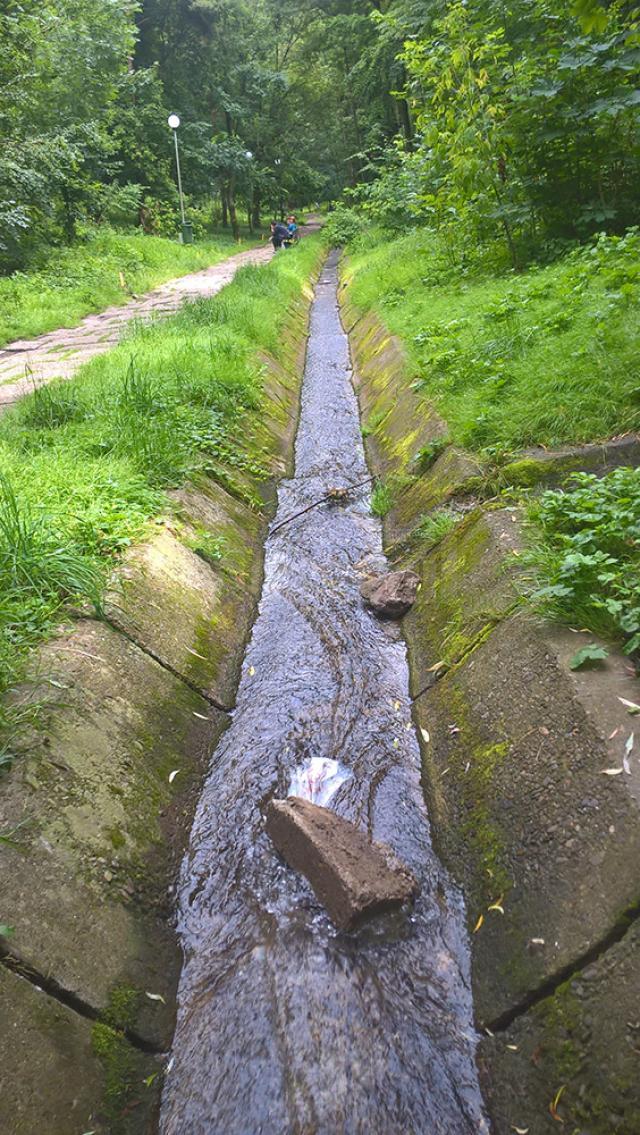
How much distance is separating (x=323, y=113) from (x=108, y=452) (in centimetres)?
4554

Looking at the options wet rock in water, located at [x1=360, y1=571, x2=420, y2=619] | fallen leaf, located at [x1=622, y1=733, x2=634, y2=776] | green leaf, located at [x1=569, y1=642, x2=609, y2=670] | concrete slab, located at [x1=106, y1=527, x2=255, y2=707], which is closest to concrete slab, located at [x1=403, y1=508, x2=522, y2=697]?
wet rock in water, located at [x1=360, y1=571, x2=420, y2=619]

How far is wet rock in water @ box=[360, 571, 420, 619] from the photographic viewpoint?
4.42 meters

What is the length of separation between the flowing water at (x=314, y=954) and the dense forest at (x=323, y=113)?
3.11m

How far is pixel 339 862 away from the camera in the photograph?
2.59 m

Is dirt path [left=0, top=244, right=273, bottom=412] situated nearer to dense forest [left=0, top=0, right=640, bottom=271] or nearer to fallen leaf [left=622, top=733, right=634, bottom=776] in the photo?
dense forest [left=0, top=0, right=640, bottom=271]

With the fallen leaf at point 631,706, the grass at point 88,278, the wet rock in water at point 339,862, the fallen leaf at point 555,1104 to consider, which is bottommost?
the fallen leaf at point 555,1104

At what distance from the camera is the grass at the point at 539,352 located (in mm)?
4532

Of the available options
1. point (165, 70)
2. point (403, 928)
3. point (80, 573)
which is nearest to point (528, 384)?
point (80, 573)

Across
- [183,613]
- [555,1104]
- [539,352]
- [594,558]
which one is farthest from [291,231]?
[555,1104]

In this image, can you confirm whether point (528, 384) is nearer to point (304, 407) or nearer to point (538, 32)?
point (304, 407)

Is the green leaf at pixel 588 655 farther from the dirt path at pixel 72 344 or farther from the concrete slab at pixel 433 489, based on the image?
the dirt path at pixel 72 344

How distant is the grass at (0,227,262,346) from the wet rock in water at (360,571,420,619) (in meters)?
9.95

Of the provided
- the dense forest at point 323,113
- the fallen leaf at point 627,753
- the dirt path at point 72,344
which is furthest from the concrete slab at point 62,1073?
the dirt path at point 72,344

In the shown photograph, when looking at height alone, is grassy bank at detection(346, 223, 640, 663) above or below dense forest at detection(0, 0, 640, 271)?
below
